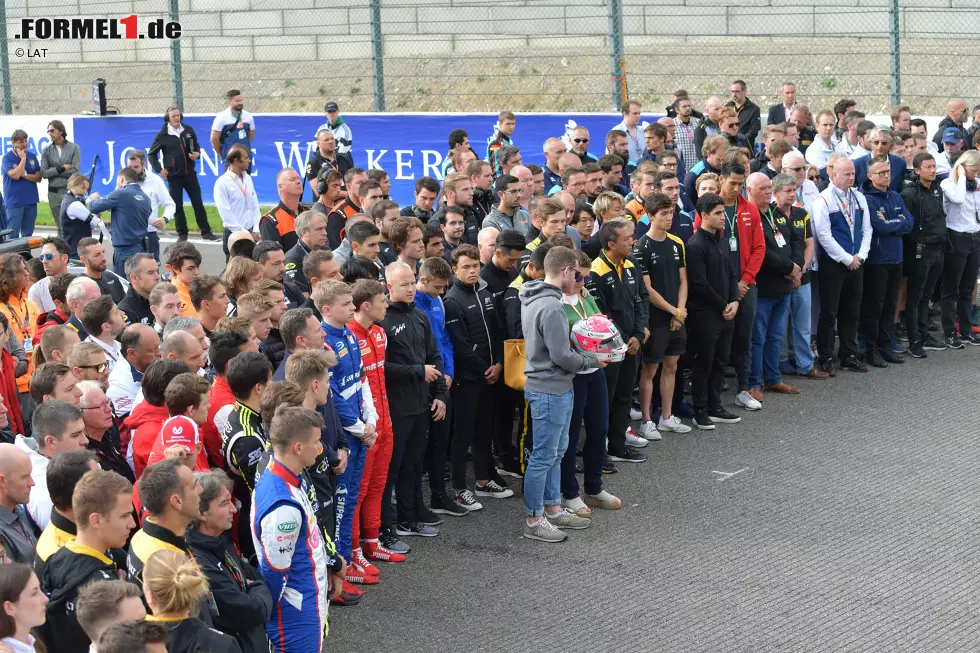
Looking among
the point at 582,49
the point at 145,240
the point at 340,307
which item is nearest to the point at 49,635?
the point at 340,307

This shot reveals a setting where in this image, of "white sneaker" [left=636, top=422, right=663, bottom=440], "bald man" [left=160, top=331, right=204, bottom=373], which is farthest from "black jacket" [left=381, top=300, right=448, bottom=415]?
"white sneaker" [left=636, top=422, right=663, bottom=440]

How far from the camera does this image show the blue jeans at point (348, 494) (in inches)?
273

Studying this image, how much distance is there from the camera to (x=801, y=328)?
11.4 meters

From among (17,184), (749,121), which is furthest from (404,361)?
(17,184)

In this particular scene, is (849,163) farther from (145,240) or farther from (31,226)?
(31,226)

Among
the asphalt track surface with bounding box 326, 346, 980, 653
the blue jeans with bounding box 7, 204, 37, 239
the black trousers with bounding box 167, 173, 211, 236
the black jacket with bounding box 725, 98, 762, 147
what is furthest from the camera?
the blue jeans with bounding box 7, 204, 37, 239

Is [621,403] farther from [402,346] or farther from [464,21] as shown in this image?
[464,21]

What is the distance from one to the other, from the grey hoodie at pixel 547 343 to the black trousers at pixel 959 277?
638 centimetres

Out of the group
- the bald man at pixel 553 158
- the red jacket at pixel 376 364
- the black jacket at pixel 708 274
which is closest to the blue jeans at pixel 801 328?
the black jacket at pixel 708 274

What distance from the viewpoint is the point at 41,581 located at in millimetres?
4633

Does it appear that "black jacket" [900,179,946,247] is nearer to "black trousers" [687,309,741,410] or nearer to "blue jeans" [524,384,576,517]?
"black trousers" [687,309,741,410]

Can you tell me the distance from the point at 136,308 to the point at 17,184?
10010mm

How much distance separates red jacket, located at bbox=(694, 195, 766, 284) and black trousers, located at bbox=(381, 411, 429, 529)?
406cm

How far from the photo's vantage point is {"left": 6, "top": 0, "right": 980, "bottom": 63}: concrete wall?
69.1ft
